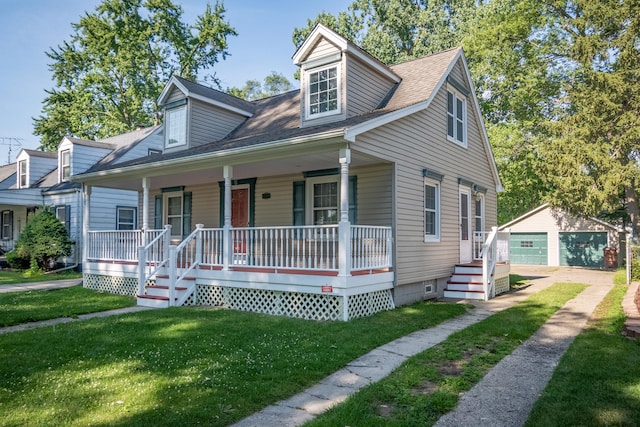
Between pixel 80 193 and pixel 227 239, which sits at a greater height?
pixel 80 193

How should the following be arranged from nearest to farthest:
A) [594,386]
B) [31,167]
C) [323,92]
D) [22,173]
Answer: [594,386], [323,92], [31,167], [22,173]

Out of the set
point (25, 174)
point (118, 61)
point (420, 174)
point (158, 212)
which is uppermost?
point (118, 61)

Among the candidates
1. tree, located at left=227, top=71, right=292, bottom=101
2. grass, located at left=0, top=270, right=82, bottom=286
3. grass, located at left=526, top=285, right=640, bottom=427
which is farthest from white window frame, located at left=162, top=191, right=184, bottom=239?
tree, located at left=227, top=71, right=292, bottom=101

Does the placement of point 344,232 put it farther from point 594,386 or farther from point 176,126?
point 176,126

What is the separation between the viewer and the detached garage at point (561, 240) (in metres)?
24.2

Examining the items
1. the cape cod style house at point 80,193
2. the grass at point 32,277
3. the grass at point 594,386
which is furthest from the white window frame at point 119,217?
the grass at point 594,386

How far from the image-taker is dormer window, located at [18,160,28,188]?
23.6 meters

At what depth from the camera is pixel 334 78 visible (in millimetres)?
10594

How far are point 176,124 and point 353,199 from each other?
6.81m

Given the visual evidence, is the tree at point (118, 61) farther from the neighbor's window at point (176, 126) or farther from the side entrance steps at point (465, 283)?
the side entrance steps at point (465, 283)

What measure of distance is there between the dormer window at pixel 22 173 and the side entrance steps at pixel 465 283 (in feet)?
73.9

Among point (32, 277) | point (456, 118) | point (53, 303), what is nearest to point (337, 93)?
point (456, 118)

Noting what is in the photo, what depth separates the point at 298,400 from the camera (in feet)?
14.3

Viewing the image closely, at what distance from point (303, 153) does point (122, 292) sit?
7.20 meters
